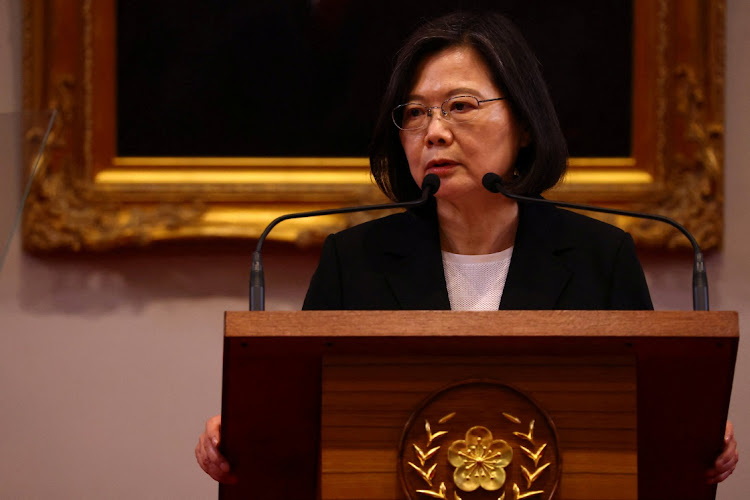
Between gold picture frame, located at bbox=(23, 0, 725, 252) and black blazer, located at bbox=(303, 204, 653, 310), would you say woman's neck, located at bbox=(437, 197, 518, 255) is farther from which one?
gold picture frame, located at bbox=(23, 0, 725, 252)

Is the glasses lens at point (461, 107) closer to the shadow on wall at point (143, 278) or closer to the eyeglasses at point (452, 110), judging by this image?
the eyeglasses at point (452, 110)

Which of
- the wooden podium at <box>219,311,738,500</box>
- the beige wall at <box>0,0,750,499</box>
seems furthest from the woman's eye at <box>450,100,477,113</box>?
the beige wall at <box>0,0,750,499</box>

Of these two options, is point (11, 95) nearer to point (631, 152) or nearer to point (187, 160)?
point (187, 160)

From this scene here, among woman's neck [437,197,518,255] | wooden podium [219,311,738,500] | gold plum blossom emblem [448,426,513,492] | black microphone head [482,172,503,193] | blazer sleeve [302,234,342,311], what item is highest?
black microphone head [482,172,503,193]

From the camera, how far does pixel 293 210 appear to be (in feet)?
9.51

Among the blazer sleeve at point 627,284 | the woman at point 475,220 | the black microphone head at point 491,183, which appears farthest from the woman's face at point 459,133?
the blazer sleeve at point 627,284

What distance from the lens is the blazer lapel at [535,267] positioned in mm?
1929

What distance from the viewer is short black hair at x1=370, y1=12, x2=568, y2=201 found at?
2109 millimetres

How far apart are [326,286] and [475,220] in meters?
0.39

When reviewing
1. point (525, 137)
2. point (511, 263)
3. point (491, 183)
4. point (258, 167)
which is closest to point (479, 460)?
point (491, 183)

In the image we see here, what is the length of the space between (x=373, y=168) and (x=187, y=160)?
899 mm

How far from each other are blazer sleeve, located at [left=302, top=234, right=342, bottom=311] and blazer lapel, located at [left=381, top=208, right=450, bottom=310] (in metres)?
0.12

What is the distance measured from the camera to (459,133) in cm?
204

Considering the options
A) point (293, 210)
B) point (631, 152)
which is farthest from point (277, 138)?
point (631, 152)
